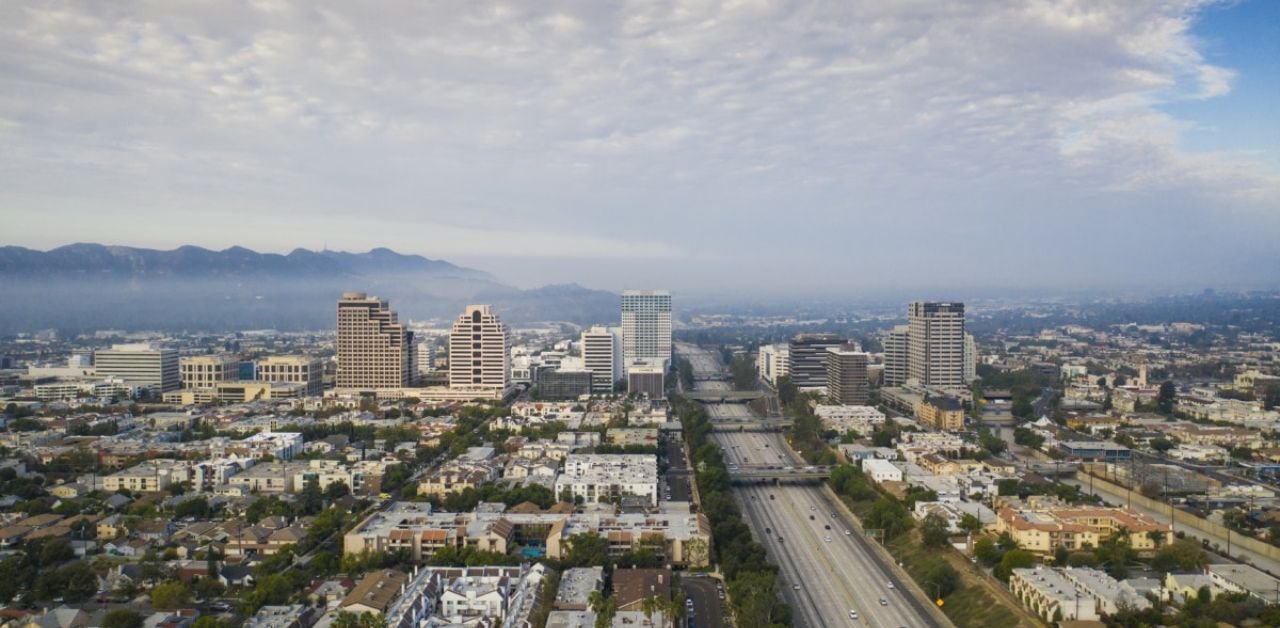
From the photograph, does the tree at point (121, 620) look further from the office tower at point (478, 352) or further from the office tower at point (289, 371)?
the office tower at point (289, 371)

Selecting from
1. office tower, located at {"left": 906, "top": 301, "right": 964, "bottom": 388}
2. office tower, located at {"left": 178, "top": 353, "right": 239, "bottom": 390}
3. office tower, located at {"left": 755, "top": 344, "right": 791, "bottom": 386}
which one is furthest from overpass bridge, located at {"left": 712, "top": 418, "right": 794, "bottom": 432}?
office tower, located at {"left": 178, "top": 353, "right": 239, "bottom": 390}

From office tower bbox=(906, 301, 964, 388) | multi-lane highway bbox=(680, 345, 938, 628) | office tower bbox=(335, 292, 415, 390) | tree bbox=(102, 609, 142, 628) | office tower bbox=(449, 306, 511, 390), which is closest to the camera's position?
tree bbox=(102, 609, 142, 628)

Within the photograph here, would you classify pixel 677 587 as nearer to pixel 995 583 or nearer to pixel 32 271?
pixel 995 583

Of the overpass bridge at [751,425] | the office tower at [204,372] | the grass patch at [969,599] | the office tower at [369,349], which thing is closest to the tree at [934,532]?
the grass patch at [969,599]

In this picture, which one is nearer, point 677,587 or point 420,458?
point 677,587

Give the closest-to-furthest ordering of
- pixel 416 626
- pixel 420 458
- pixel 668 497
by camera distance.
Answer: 1. pixel 416 626
2. pixel 668 497
3. pixel 420 458

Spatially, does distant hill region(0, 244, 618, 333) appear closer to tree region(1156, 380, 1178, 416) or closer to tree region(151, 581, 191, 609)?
tree region(1156, 380, 1178, 416)

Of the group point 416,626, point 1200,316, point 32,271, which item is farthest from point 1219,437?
point 32,271
